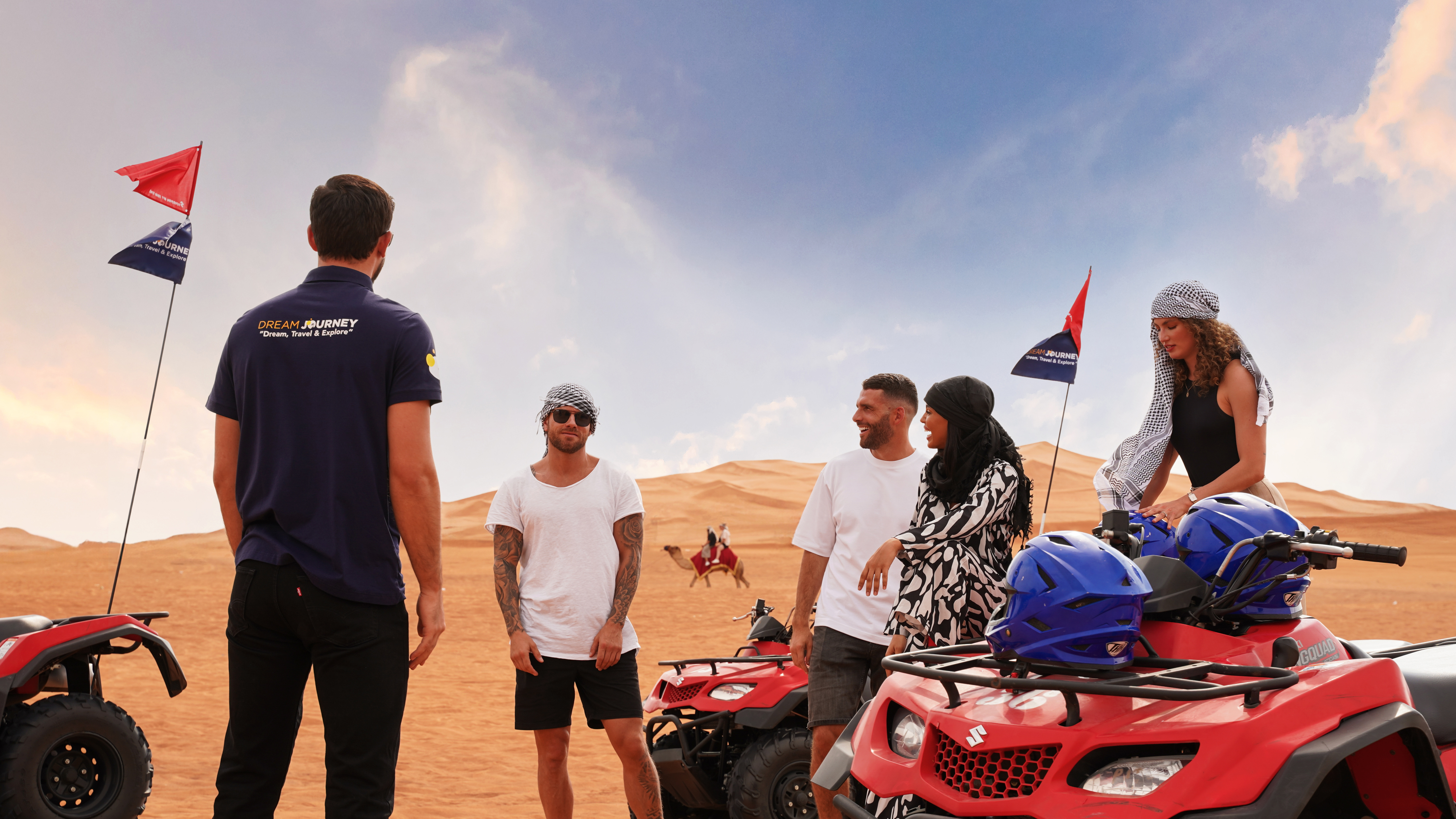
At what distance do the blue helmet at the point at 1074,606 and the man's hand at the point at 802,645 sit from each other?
2.49 meters

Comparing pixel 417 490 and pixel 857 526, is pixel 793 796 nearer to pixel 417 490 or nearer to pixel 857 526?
pixel 857 526

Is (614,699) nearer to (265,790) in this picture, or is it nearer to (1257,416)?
(265,790)

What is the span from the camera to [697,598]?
92.8 feet

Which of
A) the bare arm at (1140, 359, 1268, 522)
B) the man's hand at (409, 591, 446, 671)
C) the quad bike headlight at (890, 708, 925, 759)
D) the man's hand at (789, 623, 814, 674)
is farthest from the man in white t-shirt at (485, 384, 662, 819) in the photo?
the bare arm at (1140, 359, 1268, 522)

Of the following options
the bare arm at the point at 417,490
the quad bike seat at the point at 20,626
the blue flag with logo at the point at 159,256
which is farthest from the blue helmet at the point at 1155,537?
the blue flag with logo at the point at 159,256

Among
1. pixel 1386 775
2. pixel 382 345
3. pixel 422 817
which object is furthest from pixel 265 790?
pixel 422 817

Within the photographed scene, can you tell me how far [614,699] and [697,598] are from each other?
23.5 metres

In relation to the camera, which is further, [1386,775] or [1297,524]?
[1297,524]

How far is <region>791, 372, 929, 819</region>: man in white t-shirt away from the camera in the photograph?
485 centimetres

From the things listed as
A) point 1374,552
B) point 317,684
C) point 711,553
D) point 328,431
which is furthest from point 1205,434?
point 711,553

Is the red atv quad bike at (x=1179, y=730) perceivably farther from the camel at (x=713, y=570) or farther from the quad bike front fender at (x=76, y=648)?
the camel at (x=713, y=570)

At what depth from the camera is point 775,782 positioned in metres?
5.42

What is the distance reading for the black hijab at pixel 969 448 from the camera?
4398 millimetres

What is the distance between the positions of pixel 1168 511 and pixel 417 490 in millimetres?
2606
